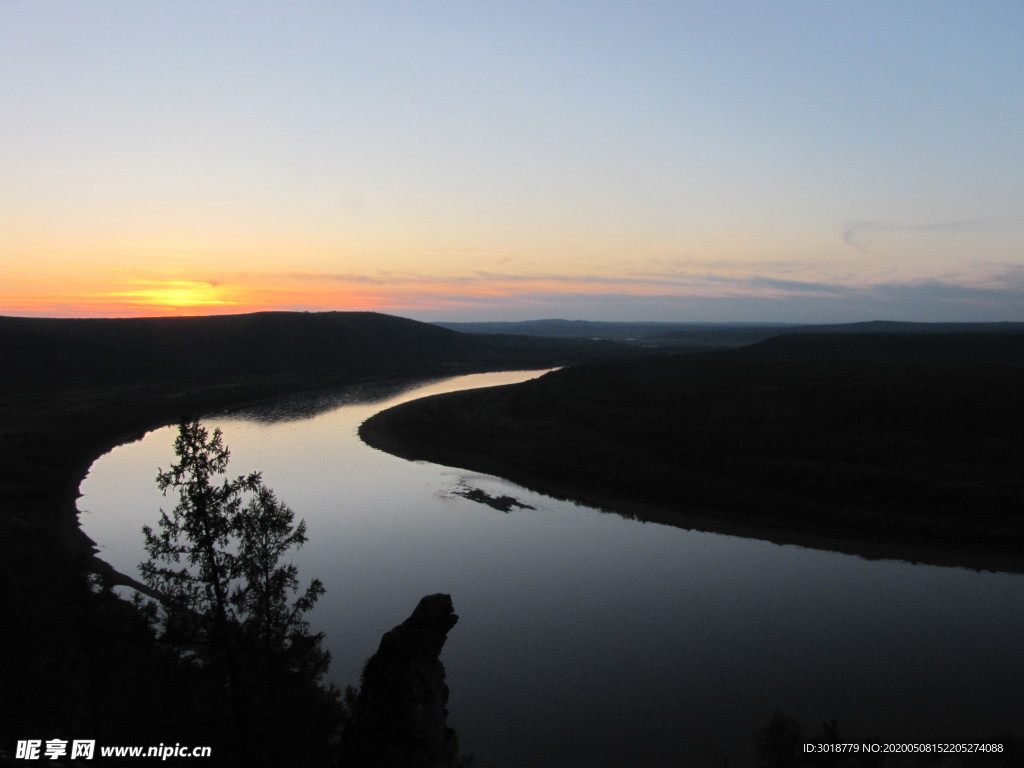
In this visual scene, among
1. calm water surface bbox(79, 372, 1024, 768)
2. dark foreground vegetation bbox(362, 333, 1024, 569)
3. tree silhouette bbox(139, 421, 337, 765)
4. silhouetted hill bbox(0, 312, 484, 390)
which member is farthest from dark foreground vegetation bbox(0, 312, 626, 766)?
dark foreground vegetation bbox(362, 333, 1024, 569)

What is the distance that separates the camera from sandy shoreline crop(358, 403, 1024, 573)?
90.4 feet

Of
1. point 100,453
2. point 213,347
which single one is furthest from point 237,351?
point 100,453

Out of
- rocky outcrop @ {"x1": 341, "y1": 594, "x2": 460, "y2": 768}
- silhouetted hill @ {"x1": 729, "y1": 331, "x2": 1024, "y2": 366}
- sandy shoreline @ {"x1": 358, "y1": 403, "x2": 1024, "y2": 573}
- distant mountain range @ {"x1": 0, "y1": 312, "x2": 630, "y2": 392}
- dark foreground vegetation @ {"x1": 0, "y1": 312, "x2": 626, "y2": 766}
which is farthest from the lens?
distant mountain range @ {"x1": 0, "y1": 312, "x2": 630, "y2": 392}

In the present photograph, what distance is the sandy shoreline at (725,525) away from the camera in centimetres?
2756

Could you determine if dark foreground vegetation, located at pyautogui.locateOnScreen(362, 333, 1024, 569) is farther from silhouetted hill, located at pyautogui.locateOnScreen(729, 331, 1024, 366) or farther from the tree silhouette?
silhouetted hill, located at pyautogui.locateOnScreen(729, 331, 1024, 366)

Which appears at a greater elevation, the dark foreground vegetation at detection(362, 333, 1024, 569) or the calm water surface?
the dark foreground vegetation at detection(362, 333, 1024, 569)

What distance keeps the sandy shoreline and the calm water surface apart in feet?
3.73

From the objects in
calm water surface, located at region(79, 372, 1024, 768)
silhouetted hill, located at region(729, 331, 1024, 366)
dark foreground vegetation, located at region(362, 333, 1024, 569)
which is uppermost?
silhouetted hill, located at region(729, 331, 1024, 366)

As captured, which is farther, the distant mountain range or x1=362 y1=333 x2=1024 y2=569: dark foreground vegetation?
the distant mountain range

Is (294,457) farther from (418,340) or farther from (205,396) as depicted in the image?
(418,340)

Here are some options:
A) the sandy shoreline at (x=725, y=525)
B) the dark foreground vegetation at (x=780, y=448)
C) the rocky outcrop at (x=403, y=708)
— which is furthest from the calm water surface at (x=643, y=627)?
the rocky outcrop at (x=403, y=708)

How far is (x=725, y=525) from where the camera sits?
33156 millimetres

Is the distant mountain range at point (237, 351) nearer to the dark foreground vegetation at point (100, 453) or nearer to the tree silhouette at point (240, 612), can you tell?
the dark foreground vegetation at point (100, 453)

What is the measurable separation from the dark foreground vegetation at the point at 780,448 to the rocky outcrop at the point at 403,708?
24.4 m
